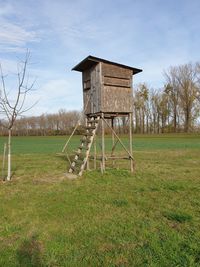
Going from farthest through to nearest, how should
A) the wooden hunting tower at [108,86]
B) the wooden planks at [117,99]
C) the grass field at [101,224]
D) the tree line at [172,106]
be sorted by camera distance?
the tree line at [172,106]
the wooden planks at [117,99]
the wooden hunting tower at [108,86]
the grass field at [101,224]

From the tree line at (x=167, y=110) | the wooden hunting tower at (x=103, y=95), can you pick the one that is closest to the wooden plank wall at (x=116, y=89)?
the wooden hunting tower at (x=103, y=95)

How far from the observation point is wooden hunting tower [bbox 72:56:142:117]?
1352 centimetres

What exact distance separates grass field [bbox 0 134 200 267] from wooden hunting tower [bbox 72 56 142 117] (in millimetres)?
4950

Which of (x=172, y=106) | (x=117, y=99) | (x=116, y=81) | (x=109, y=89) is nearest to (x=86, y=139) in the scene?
(x=117, y=99)

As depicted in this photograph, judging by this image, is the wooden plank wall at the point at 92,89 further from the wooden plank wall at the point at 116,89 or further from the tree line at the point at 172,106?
the tree line at the point at 172,106

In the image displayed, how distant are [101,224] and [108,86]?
356 inches

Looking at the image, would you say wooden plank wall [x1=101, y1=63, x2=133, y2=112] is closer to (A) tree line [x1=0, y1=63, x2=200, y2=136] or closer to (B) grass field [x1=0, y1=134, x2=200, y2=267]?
(B) grass field [x1=0, y1=134, x2=200, y2=267]

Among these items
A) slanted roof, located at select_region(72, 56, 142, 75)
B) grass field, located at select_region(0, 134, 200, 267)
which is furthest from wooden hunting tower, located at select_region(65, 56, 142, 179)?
grass field, located at select_region(0, 134, 200, 267)

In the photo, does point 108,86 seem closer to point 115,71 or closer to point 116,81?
point 116,81

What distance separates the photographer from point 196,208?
6887 millimetres

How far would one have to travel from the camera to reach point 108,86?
13703 mm

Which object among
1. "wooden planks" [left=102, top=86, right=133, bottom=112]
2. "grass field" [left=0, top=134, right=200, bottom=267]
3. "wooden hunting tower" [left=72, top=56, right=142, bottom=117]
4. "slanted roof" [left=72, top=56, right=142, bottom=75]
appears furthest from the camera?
"wooden planks" [left=102, top=86, right=133, bottom=112]

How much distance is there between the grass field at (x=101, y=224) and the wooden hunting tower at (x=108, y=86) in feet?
16.2

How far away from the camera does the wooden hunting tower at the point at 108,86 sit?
1352cm
